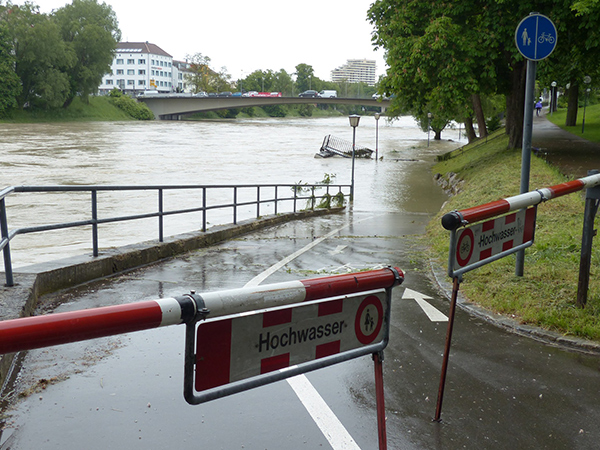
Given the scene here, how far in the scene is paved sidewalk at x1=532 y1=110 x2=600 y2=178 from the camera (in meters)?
Result: 22.1

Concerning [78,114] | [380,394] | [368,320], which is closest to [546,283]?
[380,394]

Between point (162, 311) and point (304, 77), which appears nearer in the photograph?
point (162, 311)

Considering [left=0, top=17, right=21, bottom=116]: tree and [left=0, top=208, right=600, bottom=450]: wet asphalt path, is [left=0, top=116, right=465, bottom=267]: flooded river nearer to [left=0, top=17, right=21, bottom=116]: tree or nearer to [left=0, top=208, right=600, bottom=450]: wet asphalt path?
[left=0, top=17, right=21, bottom=116]: tree

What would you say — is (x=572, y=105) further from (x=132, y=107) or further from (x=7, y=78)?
(x=132, y=107)

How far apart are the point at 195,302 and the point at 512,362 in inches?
126

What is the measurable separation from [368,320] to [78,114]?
86695mm

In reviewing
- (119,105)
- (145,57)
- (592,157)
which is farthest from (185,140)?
(145,57)

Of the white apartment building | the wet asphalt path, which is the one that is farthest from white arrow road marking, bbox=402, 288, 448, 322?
the white apartment building

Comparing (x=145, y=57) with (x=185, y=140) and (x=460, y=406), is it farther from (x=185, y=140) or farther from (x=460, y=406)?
(x=460, y=406)

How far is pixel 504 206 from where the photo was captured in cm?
376

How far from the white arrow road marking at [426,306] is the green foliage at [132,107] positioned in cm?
8792

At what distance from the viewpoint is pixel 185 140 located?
59.4m

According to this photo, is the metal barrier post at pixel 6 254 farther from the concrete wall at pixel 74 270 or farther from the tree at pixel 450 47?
the tree at pixel 450 47

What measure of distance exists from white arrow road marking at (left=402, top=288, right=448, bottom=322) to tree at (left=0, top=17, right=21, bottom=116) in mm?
77123
